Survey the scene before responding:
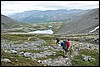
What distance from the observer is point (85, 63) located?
3731 centimetres

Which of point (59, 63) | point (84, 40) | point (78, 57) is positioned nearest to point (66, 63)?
point (59, 63)

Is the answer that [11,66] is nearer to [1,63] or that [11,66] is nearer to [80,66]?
[1,63]

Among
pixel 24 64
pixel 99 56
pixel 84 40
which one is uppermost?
pixel 24 64

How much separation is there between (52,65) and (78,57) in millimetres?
8884

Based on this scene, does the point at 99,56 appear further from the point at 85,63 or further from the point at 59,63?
the point at 59,63

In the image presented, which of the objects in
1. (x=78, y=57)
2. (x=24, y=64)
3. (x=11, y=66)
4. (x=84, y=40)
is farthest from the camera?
(x=84, y=40)

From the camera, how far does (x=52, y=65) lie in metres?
34.1

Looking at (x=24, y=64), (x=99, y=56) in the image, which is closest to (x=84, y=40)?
(x=99, y=56)

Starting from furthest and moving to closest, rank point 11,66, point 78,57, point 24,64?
point 78,57
point 24,64
point 11,66

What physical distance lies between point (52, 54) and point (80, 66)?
8.93 m

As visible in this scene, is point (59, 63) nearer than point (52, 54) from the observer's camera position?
Yes

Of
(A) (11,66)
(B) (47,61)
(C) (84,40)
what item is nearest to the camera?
(A) (11,66)

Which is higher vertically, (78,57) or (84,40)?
(78,57)

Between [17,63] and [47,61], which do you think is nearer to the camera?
[17,63]
